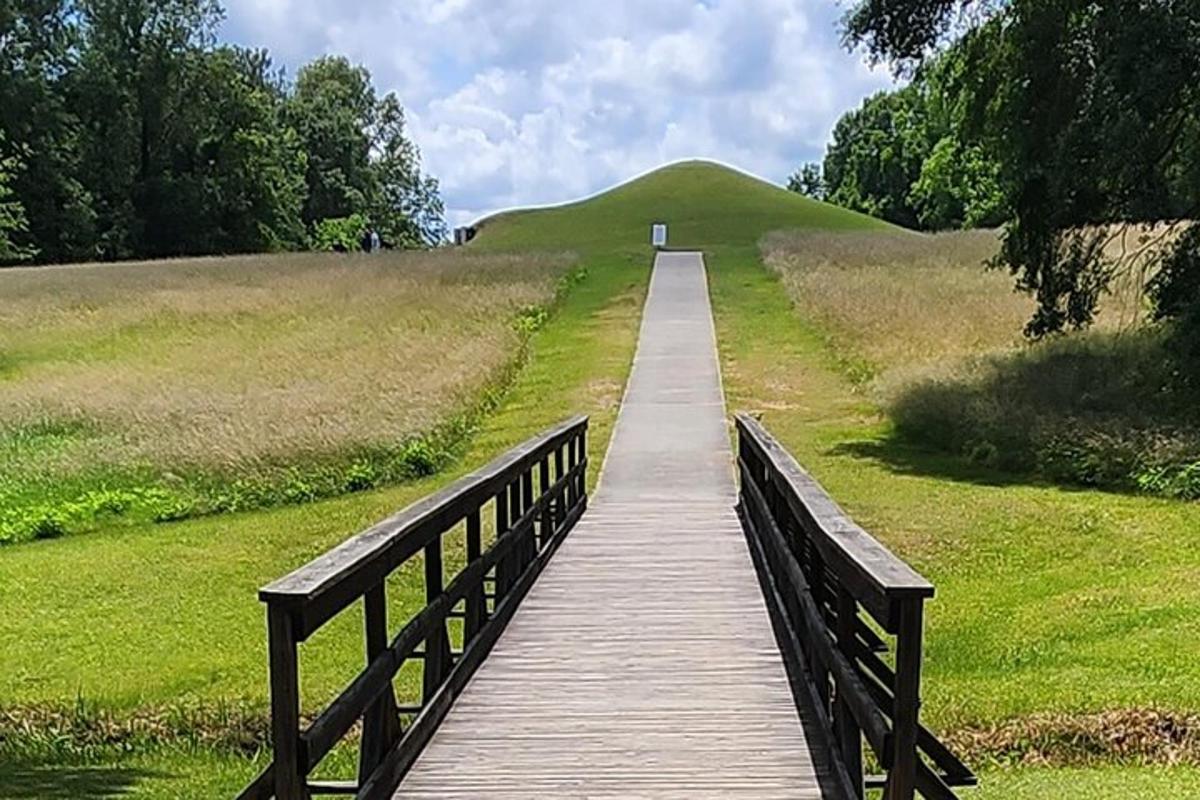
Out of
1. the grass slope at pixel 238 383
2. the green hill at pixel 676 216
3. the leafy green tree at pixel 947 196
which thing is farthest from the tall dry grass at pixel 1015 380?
the leafy green tree at pixel 947 196

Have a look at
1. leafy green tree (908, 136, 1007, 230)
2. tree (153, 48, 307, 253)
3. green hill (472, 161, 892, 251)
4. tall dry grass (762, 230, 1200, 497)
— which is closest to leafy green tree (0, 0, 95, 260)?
tree (153, 48, 307, 253)

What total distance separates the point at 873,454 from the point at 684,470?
3.19 meters

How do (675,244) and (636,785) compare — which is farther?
(675,244)

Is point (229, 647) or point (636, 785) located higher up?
point (636, 785)

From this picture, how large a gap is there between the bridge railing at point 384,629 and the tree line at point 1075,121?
30.2 ft

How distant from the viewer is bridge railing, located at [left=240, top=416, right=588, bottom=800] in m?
3.48

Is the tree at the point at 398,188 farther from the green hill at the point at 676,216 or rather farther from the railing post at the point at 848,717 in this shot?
the railing post at the point at 848,717

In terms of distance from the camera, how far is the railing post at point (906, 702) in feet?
11.1

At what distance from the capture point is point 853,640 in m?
4.54

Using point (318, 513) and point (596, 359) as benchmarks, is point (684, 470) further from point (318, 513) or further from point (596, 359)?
point (596, 359)

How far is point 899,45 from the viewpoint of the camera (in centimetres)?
1697

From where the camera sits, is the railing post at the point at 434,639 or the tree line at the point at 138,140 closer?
the railing post at the point at 434,639

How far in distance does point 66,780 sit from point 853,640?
437 cm

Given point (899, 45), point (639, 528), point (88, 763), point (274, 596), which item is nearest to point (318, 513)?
point (639, 528)
